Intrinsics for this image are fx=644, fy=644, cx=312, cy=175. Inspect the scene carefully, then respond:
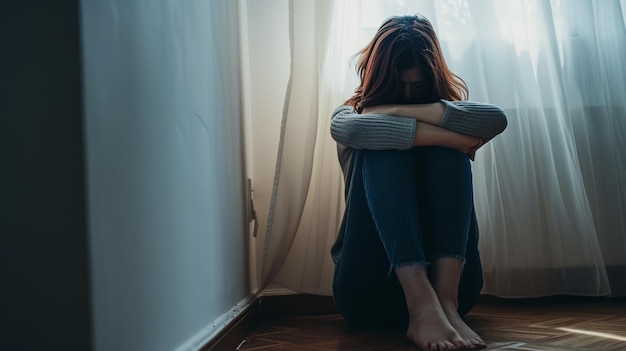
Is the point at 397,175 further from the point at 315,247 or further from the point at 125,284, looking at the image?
the point at 125,284

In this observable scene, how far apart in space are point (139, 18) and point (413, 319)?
61cm

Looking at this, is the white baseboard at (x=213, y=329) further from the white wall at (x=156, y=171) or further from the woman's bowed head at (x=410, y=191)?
the woman's bowed head at (x=410, y=191)

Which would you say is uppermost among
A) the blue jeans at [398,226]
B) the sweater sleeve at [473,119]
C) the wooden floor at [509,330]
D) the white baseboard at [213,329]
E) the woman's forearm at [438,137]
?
the sweater sleeve at [473,119]

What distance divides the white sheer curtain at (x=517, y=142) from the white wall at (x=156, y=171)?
0.28 m

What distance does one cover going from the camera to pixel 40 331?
412 millimetres

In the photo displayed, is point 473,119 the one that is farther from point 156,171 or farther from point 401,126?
point 156,171

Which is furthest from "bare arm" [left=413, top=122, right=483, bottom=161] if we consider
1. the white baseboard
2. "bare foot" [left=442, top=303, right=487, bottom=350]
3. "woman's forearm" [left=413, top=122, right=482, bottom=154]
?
the white baseboard

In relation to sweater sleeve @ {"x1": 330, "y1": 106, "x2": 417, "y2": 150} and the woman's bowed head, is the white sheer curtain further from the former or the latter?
sweater sleeve @ {"x1": 330, "y1": 106, "x2": 417, "y2": 150}

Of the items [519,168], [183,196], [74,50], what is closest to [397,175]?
[183,196]

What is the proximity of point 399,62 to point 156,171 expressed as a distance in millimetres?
655

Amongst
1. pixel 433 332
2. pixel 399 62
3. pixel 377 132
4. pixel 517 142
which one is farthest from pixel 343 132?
pixel 517 142

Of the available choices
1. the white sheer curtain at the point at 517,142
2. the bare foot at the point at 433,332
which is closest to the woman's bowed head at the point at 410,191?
the bare foot at the point at 433,332

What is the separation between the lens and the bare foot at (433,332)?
90 centimetres

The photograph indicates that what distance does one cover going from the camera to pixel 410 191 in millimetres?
1020
